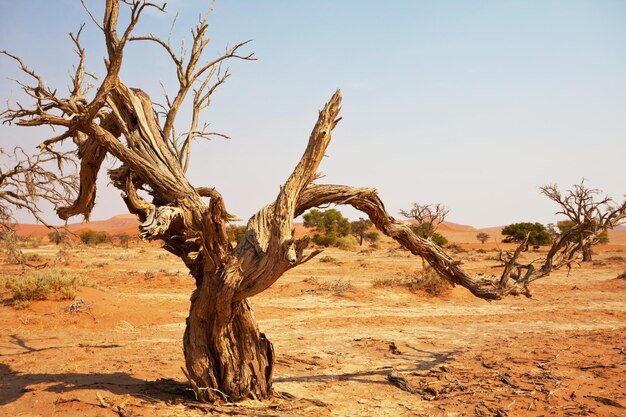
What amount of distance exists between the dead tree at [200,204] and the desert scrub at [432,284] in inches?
416

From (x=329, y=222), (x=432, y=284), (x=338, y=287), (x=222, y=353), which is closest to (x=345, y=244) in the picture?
(x=329, y=222)

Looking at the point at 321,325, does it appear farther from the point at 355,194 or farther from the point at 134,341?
the point at 355,194

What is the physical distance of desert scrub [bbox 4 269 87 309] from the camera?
11.8 metres

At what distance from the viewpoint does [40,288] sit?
39.3 feet

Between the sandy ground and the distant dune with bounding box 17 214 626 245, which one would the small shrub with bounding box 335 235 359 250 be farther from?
the sandy ground

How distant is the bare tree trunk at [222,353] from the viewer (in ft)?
17.4

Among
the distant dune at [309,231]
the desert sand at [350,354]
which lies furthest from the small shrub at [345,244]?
the desert sand at [350,354]

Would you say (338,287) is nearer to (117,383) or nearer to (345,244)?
(117,383)

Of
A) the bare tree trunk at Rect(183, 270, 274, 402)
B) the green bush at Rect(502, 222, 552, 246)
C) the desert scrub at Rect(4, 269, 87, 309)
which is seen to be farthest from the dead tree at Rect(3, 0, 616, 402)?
the green bush at Rect(502, 222, 552, 246)

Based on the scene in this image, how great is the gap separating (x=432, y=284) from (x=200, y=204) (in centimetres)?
1246

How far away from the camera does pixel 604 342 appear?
28.1 feet

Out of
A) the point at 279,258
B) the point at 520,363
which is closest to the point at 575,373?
the point at 520,363

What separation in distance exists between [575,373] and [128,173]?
6.52 meters

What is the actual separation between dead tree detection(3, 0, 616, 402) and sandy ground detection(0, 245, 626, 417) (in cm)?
62
